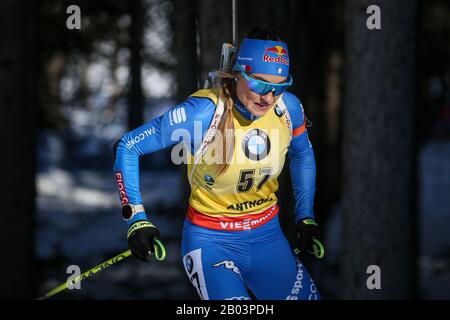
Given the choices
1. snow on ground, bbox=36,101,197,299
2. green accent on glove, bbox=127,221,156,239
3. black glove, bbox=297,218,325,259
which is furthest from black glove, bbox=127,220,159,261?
snow on ground, bbox=36,101,197,299

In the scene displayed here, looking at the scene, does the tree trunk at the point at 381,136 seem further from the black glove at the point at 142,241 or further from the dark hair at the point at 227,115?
the black glove at the point at 142,241

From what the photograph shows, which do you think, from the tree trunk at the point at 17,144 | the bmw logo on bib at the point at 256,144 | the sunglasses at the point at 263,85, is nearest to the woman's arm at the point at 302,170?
the bmw logo on bib at the point at 256,144

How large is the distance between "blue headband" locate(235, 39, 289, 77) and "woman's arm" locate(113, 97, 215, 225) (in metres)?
0.36

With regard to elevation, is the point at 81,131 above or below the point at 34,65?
below

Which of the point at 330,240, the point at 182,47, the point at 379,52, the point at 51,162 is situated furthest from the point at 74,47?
the point at 51,162

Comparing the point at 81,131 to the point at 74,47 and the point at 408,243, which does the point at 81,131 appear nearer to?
the point at 74,47

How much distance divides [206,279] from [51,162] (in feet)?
76.3

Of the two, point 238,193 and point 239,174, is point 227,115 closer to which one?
point 239,174

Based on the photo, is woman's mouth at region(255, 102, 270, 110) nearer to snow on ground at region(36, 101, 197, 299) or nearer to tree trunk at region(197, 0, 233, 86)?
tree trunk at region(197, 0, 233, 86)

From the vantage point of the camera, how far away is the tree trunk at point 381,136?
19.8 ft

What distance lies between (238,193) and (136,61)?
10.7 metres

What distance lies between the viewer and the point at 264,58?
3.82m

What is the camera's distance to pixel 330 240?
1494 cm
